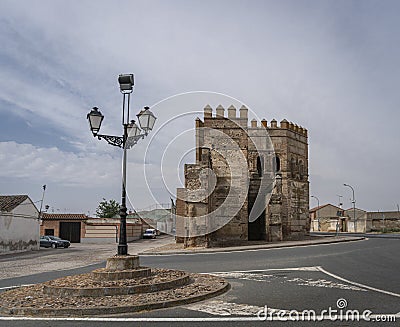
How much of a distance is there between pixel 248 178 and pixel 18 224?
60.2 feet

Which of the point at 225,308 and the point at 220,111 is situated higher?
the point at 220,111

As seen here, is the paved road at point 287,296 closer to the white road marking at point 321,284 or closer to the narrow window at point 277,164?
the white road marking at point 321,284

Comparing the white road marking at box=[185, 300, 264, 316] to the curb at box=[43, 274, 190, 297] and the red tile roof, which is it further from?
the red tile roof

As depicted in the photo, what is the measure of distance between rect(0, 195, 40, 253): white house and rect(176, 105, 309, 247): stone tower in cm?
1123

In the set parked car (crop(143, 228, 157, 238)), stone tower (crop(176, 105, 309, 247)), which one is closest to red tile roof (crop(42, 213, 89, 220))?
parked car (crop(143, 228, 157, 238))

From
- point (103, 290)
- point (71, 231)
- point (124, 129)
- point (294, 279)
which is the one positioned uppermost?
point (124, 129)

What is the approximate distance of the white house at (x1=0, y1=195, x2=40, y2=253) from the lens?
2928 centimetres

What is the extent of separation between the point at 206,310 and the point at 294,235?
32.7 m

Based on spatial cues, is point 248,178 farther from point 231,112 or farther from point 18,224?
point 18,224

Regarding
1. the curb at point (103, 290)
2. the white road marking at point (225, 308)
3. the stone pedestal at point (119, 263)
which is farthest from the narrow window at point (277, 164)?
the white road marking at point (225, 308)

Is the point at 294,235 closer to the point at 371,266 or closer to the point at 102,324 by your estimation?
the point at 371,266

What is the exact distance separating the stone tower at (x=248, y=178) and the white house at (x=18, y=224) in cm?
1123

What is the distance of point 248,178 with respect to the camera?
37188mm

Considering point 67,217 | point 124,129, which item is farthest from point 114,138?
point 67,217
